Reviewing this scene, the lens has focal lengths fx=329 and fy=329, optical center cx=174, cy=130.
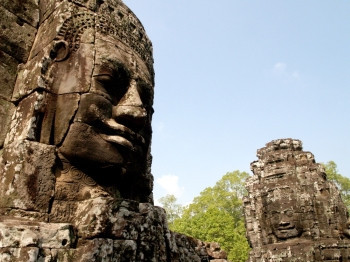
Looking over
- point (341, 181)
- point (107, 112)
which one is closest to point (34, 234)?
point (107, 112)

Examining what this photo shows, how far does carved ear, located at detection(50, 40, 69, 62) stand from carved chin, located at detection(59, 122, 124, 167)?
23.2 inches

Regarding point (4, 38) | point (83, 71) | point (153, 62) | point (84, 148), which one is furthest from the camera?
point (153, 62)

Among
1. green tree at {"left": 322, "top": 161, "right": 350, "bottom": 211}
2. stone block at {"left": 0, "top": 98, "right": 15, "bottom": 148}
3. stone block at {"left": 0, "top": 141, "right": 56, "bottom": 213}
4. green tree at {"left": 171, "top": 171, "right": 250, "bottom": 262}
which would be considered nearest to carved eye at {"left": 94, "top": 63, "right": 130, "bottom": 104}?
stone block at {"left": 0, "top": 141, "right": 56, "bottom": 213}

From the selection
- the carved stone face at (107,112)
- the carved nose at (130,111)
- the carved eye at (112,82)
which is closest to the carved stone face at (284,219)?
the carved stone face at (107,112)

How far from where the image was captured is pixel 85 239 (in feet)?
6.76

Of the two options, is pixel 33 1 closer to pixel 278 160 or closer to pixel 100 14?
pixel 100 14

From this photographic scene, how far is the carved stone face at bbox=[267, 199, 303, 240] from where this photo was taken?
430 inches

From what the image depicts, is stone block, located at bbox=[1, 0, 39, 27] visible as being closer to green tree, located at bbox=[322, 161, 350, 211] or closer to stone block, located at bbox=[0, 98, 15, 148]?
stone block, located at bbox=[0, 98, 15, 148]

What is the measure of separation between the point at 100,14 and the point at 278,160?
10627 mm

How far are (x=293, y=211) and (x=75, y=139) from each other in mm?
10238

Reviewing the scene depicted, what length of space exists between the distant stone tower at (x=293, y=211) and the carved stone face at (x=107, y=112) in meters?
9.49

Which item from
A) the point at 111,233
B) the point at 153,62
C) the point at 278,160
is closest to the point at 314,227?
the point at 278,160

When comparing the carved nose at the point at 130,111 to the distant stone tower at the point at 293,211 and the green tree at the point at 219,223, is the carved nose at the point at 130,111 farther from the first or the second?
the green tree at the point at 219,223

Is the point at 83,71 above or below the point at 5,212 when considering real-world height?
above
